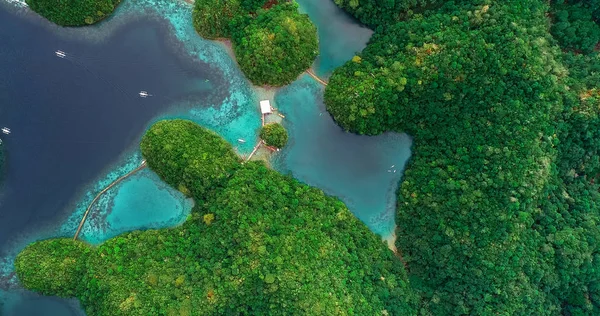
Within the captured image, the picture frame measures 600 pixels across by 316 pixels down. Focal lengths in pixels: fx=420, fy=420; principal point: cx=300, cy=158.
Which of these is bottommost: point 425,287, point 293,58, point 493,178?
point 425,287

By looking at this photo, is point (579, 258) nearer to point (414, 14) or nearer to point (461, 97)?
point (461, 97)

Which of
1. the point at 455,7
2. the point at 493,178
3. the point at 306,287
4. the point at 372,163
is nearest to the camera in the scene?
the point at 306,287

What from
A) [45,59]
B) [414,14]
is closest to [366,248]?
[414,14]

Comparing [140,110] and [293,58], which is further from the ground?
[293,58]

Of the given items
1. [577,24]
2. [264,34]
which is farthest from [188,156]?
[577,24]

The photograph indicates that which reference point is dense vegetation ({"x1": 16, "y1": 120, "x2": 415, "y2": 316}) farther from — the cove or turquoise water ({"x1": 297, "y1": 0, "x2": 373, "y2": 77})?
turquoise water ({"x1": 297, "y1": 0, "x2": 373, "y2": 77})

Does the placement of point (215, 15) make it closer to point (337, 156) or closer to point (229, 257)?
point (337, 156)

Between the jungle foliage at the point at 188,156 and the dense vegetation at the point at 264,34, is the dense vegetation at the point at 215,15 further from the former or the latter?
the jungle foliage at the point at 188,156

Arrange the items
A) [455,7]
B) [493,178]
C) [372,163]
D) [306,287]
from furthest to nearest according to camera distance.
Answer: [372,163], [455,7], [493,178], [306,287]
